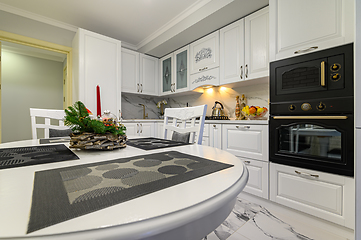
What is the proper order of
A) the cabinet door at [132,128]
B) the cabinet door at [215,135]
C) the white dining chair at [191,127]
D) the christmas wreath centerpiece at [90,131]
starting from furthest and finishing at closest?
the cabinet door at [132,128]
the cabinet door at [215,135]
the white dining chair at [191,127]
the christmas wreath centerpiece at [90,131]

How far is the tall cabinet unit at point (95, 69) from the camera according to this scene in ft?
8.82

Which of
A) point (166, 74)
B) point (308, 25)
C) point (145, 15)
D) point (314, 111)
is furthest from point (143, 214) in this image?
point (166, 74)

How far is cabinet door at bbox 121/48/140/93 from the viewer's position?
3.35 m

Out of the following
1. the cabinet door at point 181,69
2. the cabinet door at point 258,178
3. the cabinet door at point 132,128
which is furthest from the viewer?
the cabinet door at point 181,69

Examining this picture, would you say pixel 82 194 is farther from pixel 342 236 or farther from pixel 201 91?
pixel 201 91

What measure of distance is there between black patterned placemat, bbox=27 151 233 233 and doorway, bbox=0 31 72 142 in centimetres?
407

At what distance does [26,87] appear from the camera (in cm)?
427

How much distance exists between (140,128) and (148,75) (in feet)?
4.10

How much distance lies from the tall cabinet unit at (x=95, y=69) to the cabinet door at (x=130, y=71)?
27 centimetres

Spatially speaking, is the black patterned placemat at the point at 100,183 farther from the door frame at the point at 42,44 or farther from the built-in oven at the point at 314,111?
the door frame at the point at 42,44

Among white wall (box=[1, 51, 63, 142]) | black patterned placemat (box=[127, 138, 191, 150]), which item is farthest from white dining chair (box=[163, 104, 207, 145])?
white wall (box=[1, 51, 63, 142])

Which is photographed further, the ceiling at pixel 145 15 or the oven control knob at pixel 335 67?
the ceiling at pixel 145 15

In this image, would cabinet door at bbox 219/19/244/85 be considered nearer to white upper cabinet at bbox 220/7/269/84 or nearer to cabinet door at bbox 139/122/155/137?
white upper cabinet at bbox 220/7/269/84

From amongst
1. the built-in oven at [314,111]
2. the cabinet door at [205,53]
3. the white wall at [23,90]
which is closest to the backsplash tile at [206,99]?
the cabinet door at [205,53]
